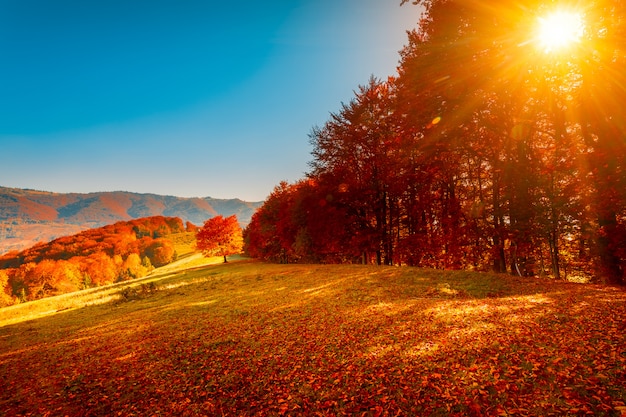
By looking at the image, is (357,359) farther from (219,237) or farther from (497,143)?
(219,237)

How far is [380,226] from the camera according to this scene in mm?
27719

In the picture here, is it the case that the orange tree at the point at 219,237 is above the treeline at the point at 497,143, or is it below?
below

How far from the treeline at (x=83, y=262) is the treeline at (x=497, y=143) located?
3266 inches

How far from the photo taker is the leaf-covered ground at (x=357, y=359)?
562cm

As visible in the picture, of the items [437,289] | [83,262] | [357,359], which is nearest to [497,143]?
[437,289]

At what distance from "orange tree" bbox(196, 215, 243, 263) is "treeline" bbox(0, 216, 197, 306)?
148ft

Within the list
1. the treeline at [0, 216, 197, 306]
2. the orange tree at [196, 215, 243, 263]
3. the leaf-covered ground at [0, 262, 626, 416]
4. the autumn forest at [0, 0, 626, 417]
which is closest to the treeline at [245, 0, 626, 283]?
the autumn forest at [0, 0, 626, 417]

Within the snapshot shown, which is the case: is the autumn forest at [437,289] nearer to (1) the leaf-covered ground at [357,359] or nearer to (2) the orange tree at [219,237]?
(1) the leaf-covered ground at [357,359]

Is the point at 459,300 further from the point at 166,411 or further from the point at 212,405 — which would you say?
the point at 166,411

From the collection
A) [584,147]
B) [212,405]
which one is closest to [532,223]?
[584,147]

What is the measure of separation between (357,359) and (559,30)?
670 inches

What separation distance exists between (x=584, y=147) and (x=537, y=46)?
5.73 meters

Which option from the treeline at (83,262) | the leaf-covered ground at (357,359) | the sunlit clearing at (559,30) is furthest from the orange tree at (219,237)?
the sunlit clearing at (559,30)

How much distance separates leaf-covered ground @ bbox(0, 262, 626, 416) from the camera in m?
5.62
